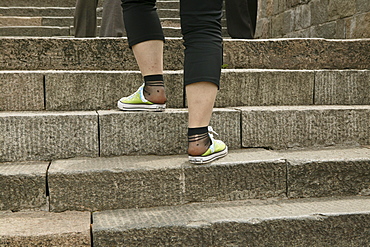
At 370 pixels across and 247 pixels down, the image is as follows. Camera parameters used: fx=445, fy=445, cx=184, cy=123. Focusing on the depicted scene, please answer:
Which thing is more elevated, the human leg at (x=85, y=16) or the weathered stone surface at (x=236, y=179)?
the human leg at (x=85, y=16)

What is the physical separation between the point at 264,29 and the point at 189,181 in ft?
17.3

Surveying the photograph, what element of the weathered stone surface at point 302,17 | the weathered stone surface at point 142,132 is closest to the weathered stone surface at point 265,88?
the weathered stone surface at point 142,132

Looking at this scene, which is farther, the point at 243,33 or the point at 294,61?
the point at 243,33

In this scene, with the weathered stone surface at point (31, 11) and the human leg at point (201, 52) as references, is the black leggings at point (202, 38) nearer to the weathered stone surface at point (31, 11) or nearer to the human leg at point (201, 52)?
the human leg at point (201, 52)

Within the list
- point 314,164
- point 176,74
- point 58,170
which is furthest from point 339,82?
point 58,170

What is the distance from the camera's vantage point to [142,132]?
265cm

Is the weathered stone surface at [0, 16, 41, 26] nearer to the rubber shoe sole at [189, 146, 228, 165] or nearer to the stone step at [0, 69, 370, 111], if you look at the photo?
the stone step at [0, 69, 370, 111]

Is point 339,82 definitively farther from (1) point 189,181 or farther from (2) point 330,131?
(1) point 189,181

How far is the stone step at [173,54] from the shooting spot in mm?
3223

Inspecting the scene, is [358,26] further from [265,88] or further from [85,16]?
[85,16]

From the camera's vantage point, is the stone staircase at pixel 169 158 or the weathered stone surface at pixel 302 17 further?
the weathered stone surface at pixel 302 17

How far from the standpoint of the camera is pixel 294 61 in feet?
11.6

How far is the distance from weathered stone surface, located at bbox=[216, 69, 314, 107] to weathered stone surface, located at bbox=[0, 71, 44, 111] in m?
1.20

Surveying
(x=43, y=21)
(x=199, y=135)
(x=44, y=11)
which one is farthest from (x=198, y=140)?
(x=44, y=11)
